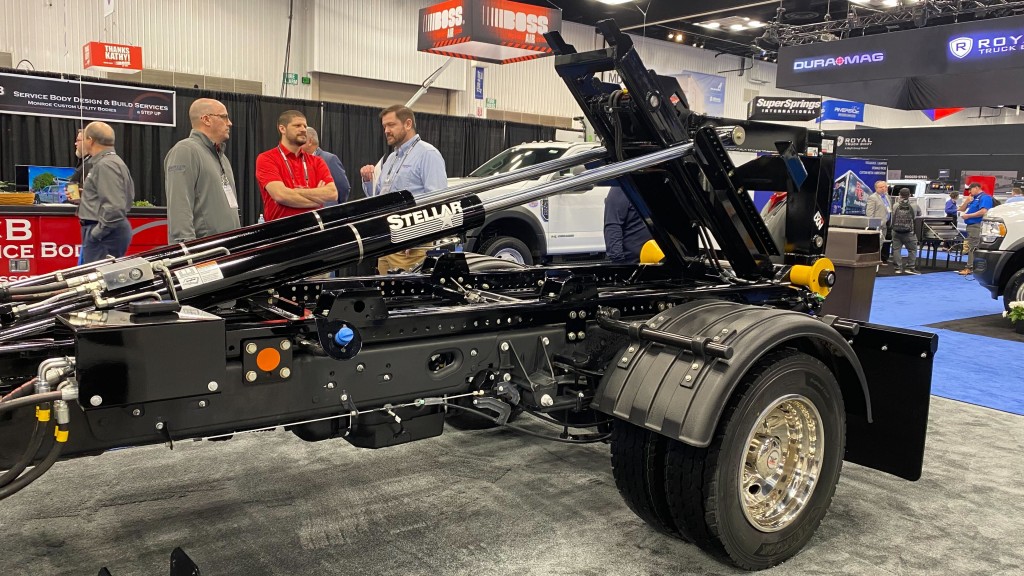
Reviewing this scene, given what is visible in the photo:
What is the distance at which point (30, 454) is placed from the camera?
232cm

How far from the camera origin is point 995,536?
12.0 feet

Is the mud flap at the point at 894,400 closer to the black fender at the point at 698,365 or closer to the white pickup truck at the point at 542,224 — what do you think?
the black fender at the point at 698,365

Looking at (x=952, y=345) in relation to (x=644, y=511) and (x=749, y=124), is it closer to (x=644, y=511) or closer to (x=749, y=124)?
(x=749, y=124)

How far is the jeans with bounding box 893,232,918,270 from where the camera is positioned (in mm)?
16547

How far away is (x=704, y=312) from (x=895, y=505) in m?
1.55

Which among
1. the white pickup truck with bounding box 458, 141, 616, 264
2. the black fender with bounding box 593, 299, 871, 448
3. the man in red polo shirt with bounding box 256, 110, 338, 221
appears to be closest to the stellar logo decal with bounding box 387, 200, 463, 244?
the black fender with bounding box 593, 299, 871, 448

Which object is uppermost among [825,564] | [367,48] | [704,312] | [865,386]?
[367,48]

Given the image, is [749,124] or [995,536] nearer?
[995,536]

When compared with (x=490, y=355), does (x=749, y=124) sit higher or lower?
higher

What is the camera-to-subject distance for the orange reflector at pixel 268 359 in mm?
2611

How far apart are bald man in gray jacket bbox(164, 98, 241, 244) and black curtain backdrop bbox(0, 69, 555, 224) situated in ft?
29.2

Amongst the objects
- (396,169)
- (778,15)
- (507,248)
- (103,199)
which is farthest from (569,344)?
(778,15)

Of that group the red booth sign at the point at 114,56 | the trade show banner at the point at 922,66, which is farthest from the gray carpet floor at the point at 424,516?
the trade show banner at the point at 922,66

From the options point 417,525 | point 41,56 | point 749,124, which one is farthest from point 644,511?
point 41,56
